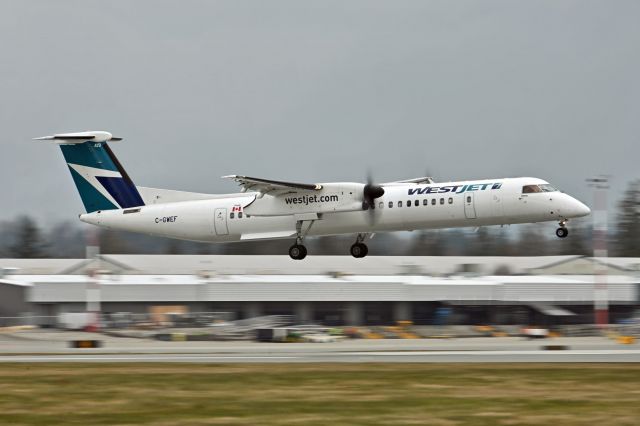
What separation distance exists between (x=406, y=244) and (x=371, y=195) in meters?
71.0

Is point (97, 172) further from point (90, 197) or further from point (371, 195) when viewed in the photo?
point (371, 195)

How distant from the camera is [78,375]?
88.9 ft

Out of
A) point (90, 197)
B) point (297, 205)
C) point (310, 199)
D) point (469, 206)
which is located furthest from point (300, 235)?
point (90, 197)

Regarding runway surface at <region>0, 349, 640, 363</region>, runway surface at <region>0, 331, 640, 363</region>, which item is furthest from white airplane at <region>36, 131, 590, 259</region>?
runway surface at <region>0, 331, 640, 363</region>

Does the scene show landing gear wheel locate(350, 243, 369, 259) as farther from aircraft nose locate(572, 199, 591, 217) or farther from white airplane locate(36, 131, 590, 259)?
aircraft nose locate(572, 199, 591, 217)

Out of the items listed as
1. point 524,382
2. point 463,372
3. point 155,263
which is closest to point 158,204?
point 463,372

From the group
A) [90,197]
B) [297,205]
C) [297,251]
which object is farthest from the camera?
[90,197]

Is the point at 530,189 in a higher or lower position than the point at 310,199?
higher

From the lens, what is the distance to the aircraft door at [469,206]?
31984mm

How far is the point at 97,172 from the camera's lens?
38062mm

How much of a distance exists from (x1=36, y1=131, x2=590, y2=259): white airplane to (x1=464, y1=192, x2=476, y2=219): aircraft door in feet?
0.11

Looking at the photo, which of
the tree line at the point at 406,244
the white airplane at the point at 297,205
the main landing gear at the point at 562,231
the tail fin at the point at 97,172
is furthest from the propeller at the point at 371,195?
the tree line at the point at 406,244

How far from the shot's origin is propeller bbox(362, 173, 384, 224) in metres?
33.3

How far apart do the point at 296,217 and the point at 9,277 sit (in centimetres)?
3171
